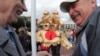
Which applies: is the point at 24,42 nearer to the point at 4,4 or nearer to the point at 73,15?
the point at 73,15

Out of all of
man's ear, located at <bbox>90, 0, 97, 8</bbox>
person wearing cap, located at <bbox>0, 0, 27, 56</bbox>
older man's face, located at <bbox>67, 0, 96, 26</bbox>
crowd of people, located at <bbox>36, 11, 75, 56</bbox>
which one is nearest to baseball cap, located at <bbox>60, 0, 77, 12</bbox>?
older man's face, located at <bbox>67, 0, 96, 26</bbox>

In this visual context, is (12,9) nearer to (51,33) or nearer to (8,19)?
(8,19)

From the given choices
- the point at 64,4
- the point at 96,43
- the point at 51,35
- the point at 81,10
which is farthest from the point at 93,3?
the point at 51,35

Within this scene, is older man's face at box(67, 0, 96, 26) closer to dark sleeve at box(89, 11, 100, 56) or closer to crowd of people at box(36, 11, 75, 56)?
dark sleeve at box(89, 11, 100, 56)

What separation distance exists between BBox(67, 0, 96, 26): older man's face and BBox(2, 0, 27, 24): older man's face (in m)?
0.51

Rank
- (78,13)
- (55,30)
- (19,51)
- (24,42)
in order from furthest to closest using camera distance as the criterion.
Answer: (24,42) < (55,30) < (78,13) < (19,51)

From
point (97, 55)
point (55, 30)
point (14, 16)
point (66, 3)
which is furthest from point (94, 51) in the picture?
point (55, 30)

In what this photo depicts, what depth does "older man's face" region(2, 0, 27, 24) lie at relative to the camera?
1.79 m

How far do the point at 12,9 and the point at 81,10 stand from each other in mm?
604

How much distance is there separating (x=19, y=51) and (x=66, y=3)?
59 cm

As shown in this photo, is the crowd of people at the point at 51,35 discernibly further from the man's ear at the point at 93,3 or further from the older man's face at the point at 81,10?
the man's ear at the point at 93,3

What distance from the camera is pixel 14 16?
1.84m

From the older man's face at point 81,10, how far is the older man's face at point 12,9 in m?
0.51

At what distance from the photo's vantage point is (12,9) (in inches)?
71.9
